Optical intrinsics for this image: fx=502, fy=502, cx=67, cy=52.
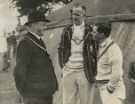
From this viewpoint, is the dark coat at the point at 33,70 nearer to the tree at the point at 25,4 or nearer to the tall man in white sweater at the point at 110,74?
the tall man in white sweater at the point at 110,74

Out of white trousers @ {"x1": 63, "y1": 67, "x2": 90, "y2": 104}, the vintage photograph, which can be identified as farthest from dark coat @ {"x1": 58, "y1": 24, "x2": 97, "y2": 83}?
white trousers @ {"x1": 63, "y1": 67, "x2": 90, "y2": 104}

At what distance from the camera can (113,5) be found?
445 inches

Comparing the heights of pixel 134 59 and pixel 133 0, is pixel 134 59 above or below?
below

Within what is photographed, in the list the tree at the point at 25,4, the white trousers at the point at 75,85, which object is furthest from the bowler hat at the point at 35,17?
the tree at the point at 25,4

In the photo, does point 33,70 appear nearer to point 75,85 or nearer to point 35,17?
point 35,17

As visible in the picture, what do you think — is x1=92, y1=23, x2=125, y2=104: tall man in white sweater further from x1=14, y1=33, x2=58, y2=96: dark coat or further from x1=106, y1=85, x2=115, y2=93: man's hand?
x1=14, y1=33, x2=58, y2=96: dark coat

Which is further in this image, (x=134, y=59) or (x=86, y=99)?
(x=134, y=59)

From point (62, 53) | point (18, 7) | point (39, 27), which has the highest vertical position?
point (39, 27)

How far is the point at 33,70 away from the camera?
6.34 metres

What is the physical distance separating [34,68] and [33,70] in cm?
3

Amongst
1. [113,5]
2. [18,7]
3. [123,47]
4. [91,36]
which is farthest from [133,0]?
[18,7]

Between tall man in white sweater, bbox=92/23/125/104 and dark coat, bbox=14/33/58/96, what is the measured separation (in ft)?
4.47

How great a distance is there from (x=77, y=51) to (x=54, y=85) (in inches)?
90.1

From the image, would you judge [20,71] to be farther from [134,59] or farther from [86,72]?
[134,59]
